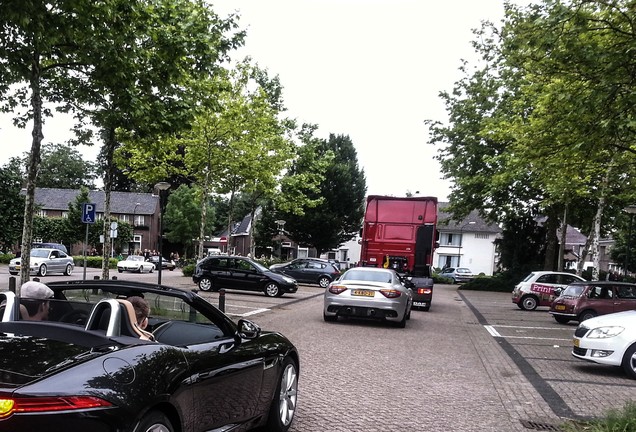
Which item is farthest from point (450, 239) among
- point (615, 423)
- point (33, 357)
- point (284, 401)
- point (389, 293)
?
point (33, 357)

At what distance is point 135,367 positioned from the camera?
311cm

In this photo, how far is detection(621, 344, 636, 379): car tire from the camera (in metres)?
8.56

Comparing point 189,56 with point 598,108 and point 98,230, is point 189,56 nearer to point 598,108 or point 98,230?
point 598,108

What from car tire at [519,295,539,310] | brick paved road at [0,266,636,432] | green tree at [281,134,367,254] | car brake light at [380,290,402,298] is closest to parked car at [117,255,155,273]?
green tree at [281,134,367,254]

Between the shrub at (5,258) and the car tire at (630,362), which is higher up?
the car tire at (630,362)

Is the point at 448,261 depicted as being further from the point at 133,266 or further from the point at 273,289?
the point at 273,289

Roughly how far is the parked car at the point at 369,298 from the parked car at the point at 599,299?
507 cm

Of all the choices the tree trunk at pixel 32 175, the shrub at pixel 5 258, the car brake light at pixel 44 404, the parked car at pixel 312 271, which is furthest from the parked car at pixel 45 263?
the car brake light at pixel 44 404

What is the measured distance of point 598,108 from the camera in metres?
11.6

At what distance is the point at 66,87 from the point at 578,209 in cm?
3043

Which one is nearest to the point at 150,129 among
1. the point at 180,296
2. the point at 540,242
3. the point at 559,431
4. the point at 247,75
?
the point at 180,296

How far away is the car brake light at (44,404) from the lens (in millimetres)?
2588

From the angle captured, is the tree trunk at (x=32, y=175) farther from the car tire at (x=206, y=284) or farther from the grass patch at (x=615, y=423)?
the car tire at (x=206, y=284)

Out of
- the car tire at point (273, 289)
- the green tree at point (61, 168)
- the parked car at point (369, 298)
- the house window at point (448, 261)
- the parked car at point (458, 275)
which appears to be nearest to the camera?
the parked car at point (369, 298)
